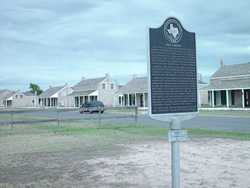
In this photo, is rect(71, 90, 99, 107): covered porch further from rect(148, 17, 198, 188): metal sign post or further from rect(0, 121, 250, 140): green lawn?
rect(148, 17, 198, 188): metal sign post

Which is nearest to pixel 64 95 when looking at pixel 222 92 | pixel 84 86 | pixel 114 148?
pixel 84 86

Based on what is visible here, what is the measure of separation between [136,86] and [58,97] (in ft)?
112

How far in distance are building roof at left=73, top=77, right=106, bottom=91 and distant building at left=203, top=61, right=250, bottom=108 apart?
2828 centimetres

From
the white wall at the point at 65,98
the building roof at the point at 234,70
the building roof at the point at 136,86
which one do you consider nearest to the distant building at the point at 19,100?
the white wall at the point at 65,98

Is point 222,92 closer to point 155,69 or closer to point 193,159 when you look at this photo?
point 193,159

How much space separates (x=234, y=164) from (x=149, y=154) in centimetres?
271

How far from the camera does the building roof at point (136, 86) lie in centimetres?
6581

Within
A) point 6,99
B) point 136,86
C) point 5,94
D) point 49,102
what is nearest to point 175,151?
point 136,86

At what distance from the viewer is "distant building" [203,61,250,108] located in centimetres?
5041

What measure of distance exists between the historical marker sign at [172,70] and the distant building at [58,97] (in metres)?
84.9

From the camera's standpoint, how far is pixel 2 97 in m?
142

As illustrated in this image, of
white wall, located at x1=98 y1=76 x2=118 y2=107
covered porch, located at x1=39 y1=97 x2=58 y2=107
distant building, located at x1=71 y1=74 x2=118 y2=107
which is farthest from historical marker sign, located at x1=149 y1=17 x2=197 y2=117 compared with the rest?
covered porch, located at x1=39 y1=97 x2=58 y2=107

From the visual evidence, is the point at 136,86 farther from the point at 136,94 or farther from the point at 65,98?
the point at 65,98

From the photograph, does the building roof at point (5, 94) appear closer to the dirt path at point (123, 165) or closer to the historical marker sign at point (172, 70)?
the dirt path at point (123, 165)
